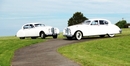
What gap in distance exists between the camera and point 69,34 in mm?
23703

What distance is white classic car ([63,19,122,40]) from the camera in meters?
23.6

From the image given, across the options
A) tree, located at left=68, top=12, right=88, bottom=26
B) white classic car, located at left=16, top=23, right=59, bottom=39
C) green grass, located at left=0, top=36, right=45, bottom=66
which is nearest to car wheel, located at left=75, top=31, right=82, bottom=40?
green grass, located at left=0, top=36, right=45, bottom=66

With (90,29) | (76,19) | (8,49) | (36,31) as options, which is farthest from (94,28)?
(76,19)

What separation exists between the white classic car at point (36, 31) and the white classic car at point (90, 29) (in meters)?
3.58

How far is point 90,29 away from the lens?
79.9 feet

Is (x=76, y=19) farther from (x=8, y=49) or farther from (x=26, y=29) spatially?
(x=8, y=49)

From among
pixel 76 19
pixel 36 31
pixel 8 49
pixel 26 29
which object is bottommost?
pixel 8 49

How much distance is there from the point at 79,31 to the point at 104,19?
324 cm

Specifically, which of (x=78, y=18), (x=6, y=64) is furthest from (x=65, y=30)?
(x=78, y=18)

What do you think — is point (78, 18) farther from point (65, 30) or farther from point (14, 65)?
point (14, 65)

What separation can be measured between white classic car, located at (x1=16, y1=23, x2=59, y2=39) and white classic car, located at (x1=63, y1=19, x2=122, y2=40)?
11.8ft

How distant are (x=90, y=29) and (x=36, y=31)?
6.38m

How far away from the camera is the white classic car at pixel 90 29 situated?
23.6 metres

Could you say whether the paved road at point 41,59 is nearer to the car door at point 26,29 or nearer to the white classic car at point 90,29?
the white classic car at point 90,29
